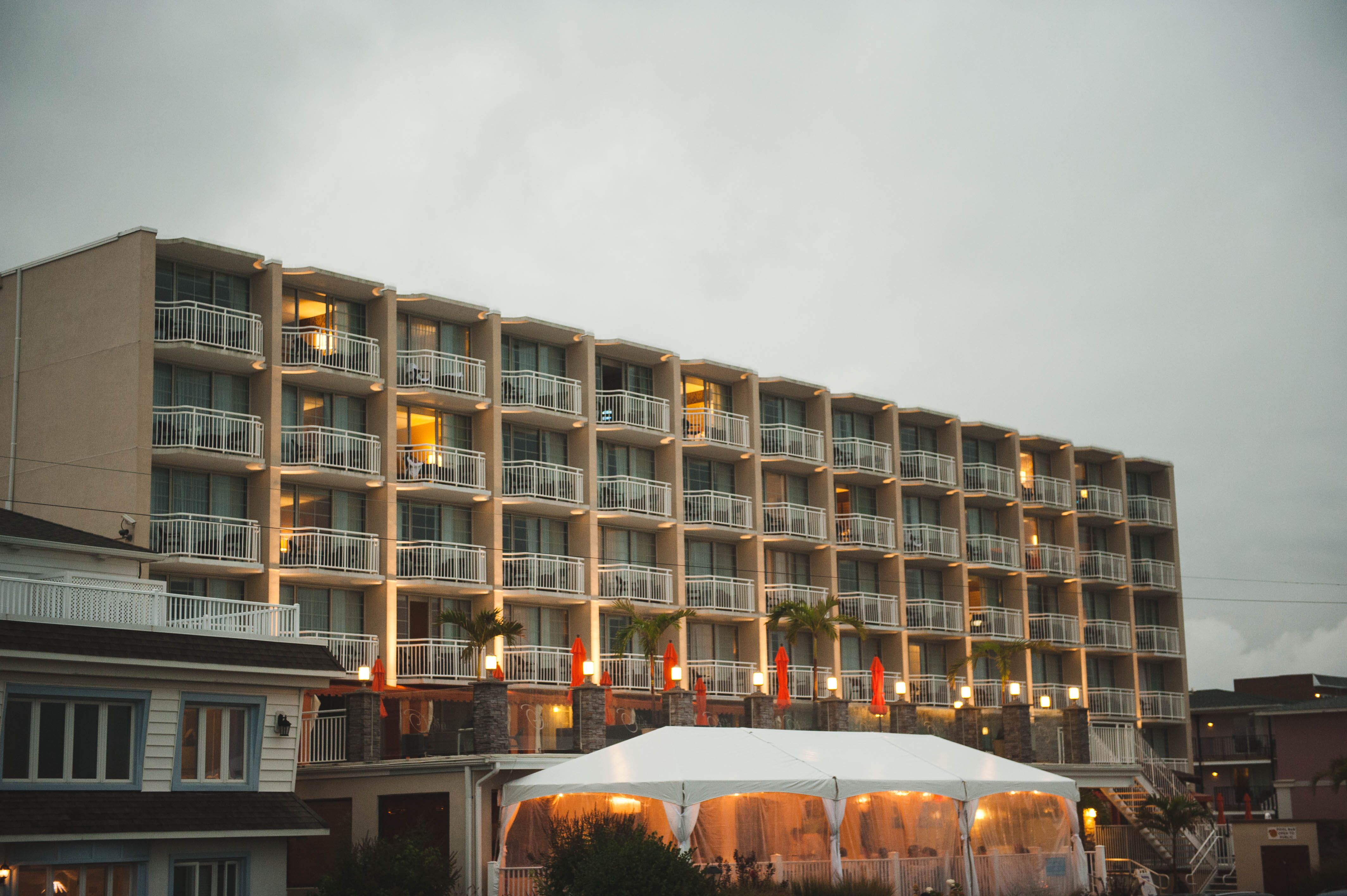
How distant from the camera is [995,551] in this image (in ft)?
194

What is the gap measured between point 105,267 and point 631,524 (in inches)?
714

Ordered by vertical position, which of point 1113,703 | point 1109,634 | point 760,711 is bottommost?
point 760,711

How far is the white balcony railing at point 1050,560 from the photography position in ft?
198

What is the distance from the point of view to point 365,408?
43.1m

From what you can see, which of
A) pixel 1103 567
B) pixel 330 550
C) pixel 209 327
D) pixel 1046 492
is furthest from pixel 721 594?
pixel 1103 567

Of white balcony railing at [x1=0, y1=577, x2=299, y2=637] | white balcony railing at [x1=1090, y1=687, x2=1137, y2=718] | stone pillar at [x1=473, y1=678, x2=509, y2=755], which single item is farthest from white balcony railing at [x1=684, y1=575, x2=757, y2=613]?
white balcony railing at [x1=0, y1=577, x2=299, y2=637]

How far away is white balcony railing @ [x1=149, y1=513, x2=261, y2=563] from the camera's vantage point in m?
37.7

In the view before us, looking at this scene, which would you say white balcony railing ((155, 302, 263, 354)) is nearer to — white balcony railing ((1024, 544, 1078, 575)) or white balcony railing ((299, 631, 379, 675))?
white balcony railing ((299, 631, 379, 675))

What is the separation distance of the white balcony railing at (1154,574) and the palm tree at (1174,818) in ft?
68.0

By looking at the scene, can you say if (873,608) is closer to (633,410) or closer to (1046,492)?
(1046,492)

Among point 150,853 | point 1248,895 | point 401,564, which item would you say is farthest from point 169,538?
point 1248,895

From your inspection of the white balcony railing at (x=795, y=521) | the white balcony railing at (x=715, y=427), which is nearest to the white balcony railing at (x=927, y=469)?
the white balcony railing at (x=795, y=521)

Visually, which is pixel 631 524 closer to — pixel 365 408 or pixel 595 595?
pixel 595 595

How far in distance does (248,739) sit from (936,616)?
110 ft
